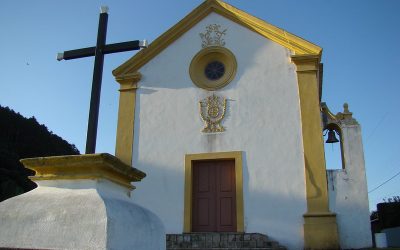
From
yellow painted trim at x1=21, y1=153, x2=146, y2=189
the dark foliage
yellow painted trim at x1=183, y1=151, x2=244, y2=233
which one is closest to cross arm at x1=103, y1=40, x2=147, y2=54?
yellow painted trim at x1=21, y1=153, x2=146, y2=189

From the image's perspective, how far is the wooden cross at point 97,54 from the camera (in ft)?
15.7

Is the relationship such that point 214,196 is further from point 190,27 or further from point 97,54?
point 97,54

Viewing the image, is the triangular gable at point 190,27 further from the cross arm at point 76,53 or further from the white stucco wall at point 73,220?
Result: the white stucco wall at point 73,220

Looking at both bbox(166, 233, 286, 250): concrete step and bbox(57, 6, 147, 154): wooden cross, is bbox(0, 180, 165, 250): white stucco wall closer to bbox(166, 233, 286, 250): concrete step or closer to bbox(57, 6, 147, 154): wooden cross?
bbox(57, 6, 147, 154): wooden cross

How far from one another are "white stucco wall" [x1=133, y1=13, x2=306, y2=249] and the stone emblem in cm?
15

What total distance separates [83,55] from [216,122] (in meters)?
5.77

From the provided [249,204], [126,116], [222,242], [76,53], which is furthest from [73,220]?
[126,116]

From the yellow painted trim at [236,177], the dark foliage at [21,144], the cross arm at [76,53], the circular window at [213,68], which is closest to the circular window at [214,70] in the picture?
the circular window at [213,68]

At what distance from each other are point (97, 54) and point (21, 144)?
25692 millimetres

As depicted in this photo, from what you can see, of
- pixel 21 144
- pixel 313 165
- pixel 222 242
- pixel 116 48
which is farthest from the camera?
pixel 21 144

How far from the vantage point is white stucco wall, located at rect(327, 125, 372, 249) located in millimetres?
9719

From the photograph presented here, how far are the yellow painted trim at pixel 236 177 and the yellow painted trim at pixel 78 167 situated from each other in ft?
21.9

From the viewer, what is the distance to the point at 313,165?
9.85 meters

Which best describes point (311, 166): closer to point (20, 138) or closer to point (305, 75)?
point (305, 75)
